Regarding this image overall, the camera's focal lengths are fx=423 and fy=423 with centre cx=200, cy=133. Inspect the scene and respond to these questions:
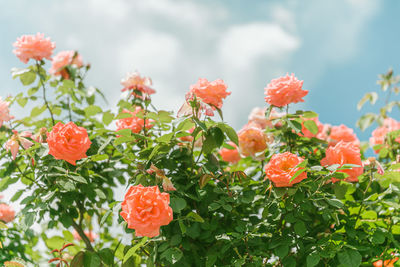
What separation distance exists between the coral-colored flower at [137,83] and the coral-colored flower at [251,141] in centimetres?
52

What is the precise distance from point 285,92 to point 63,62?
141cm

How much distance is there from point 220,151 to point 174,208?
118 cm

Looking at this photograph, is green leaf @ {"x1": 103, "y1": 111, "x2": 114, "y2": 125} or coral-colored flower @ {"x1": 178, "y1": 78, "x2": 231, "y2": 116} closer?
coral-colored flower @ {"x1": 178, "y1": 78, "x2": 231, "y2": 116}

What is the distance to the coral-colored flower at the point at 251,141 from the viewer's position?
7.02ft

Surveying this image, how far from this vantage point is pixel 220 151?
8.76ft

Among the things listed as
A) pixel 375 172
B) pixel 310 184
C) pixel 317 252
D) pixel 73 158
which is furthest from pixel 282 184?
pixel 73 158

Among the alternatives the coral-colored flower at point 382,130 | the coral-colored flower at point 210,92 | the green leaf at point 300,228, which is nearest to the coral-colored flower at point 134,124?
the coral-colored flower at point 210,92

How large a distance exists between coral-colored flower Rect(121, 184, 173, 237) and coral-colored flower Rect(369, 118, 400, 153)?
6.19 feet

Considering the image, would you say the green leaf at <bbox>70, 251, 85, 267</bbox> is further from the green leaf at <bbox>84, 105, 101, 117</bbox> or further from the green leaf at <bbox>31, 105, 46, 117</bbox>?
the green leaf at <bbox>31, 105, 46, 117</bbox>

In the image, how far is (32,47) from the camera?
231cm

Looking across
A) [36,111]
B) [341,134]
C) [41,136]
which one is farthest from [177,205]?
[341,134]

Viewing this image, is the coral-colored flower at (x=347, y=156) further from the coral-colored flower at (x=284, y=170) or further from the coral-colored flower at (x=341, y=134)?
the coral-colored flower at (x=341, y=134)

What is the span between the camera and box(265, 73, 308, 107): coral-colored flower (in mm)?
1884

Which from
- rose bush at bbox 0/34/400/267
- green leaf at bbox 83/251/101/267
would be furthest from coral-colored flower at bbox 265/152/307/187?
green leaf at bbox 83/251/101/267
